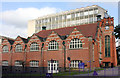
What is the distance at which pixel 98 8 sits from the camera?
249 ft

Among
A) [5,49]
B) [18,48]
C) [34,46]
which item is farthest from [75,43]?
[5,49]

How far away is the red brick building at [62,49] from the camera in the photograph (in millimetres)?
32438

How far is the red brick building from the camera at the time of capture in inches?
1277

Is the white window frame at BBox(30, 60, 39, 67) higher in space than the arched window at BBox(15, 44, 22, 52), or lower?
lower

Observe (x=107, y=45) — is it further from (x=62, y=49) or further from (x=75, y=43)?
(x=62, y=49)

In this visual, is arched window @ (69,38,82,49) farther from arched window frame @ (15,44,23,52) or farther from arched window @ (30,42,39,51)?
arched window frame @ (15,44,23,52)

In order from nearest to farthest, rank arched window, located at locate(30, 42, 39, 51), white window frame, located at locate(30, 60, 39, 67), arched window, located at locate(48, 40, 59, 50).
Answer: arched window, located at locate(48, 40, 59, 50) < white window frame, located at locate(30, 60, 39, 67) < arched window, located at locate(30, 42, 39, 51)

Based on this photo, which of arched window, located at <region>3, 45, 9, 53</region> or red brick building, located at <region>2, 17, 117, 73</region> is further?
arched window, located at <region>3, 45, 9, 53</region>

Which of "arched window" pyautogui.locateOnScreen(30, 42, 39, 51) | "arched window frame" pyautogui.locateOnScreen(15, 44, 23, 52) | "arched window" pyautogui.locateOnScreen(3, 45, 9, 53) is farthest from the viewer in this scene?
"arched window" pyautogui.locateOnScreen(3, 45, 9, 53)

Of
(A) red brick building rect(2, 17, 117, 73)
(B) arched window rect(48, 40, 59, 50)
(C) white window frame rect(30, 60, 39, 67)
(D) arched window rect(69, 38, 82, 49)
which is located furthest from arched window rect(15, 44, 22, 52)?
(D) arched window rect(69, 38, 82, 49)

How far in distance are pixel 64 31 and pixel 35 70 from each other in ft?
40.9

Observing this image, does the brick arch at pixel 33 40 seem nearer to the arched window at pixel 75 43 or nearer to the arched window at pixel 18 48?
the arched window at pixel 18 48

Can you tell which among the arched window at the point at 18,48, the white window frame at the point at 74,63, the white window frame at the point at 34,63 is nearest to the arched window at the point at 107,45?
the white window frame at the point at 74,63

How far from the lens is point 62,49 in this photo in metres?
34.1
